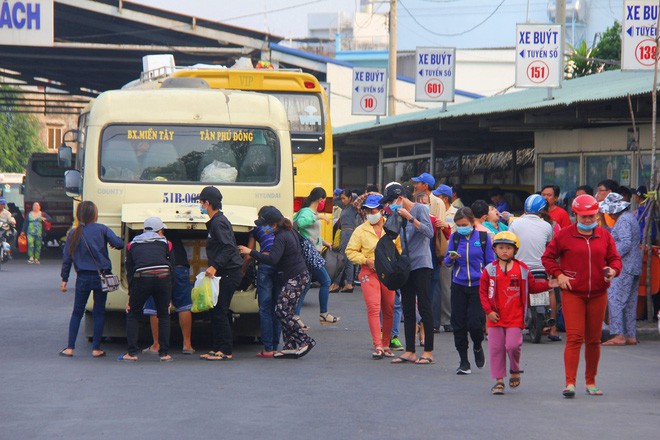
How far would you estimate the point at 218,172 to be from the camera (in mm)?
13359

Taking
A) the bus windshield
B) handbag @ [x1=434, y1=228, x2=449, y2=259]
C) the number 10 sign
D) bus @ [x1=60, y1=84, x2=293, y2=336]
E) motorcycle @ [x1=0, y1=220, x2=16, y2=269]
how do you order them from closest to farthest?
bus @ [x1=60, y1=84, x2=293, y2=336]
the bus windshield
handbag @ [x1=434, y1=228, x2=449, y2=259]
the number 10 sign
motorcycle @ [x1=0, y1=220, x2=16, y2=269]

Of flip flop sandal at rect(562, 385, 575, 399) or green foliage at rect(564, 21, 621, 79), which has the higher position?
green foliage at rect(564, 21, 621, 79)

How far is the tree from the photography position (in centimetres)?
7200

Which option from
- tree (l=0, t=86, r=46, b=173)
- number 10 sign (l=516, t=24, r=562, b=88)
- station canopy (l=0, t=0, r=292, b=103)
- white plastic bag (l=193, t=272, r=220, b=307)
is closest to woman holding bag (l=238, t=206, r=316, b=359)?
white plastic bag (l=193, t=272, r=220, b=307)

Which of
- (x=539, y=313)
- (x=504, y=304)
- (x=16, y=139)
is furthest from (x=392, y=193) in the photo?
(x=16, y=139)

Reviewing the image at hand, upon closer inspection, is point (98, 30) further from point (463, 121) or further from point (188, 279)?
point (188, 279)

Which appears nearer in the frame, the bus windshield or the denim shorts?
the denim shorts

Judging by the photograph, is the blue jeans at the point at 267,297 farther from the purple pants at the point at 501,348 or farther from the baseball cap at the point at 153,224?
the purple pants at the point at 501,348

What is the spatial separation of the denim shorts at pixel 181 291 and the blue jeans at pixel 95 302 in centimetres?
49

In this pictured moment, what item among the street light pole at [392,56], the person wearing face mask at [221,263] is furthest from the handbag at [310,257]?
the street light pole at [392,56]

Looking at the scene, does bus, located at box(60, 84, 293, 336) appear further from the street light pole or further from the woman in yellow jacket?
the street light pole

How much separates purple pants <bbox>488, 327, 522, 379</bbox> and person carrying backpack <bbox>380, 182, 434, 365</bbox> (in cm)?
186

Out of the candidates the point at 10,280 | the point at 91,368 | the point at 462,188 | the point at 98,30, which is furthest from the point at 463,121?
the point at 98,30

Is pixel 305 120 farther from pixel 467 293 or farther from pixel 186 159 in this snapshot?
pixel 467 293
